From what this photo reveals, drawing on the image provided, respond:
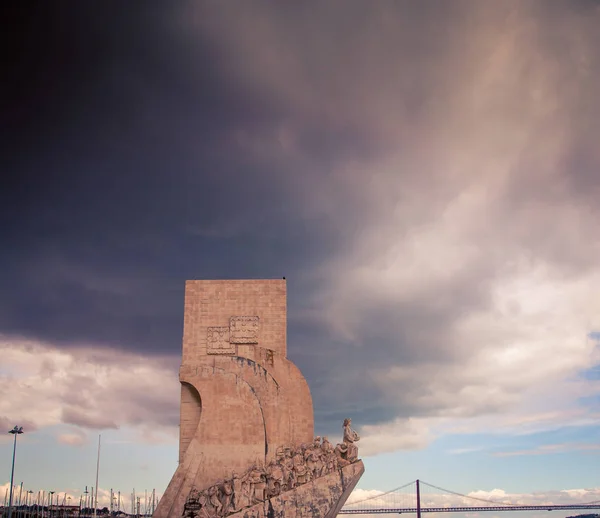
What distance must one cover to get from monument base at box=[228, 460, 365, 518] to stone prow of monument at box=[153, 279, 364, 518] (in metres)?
0.03

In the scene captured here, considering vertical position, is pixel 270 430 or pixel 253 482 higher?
pixel 270 430

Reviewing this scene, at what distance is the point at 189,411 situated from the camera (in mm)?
21109

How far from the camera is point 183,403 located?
2112 cm

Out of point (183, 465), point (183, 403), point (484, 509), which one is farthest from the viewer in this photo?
point (484, 509)

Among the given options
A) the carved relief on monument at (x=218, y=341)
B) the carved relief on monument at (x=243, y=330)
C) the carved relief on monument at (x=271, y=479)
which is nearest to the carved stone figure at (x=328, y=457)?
the carved relief on monument at (x=271, y=479)

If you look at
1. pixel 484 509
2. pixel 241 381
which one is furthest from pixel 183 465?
pixel 484 509

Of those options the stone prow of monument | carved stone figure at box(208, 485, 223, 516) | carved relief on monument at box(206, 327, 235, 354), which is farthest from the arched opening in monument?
carved stone figure at box(208, 485, 223, 516)

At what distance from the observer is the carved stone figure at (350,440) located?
19922 millimetres

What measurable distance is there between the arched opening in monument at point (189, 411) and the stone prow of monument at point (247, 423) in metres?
0.03

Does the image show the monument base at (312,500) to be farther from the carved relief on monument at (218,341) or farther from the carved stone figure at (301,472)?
the carved relief on monument at (218,341)

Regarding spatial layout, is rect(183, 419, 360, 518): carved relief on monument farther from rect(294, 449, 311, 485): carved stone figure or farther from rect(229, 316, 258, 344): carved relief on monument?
rect(229, 316, 258, 344): carved relief on monument

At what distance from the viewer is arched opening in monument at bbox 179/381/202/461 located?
20.9 meters

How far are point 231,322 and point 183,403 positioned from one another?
279cm

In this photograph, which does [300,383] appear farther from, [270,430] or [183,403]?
[183,403]
